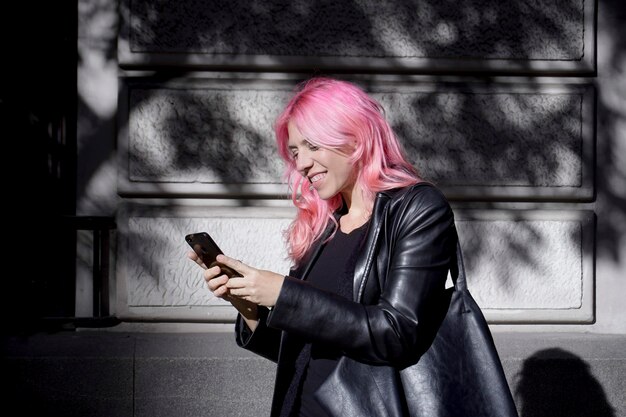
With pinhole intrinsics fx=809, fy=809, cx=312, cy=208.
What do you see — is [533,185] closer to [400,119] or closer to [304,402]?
[400,119]

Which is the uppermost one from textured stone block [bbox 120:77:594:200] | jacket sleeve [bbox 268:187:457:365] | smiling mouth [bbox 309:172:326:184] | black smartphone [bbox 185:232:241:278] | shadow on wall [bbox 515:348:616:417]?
textured stone block [bbox 120:77:594:200]

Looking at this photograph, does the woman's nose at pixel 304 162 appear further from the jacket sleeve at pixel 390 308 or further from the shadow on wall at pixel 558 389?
the shadow on wall at pixel 558 389

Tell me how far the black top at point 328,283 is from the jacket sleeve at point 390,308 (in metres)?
0.19

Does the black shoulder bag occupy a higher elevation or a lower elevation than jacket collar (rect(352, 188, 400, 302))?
lower

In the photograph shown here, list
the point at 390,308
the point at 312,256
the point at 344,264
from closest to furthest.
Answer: the point at 390,308 < the point at 344,264 < the point at 312,256

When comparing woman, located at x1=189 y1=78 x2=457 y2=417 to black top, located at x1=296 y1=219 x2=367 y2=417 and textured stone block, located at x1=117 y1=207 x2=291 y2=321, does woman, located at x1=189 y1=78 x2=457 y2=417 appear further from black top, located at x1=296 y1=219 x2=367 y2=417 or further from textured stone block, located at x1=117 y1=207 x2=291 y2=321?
textured stone block, located at x1=117 y1=207 x2=291 y2=321

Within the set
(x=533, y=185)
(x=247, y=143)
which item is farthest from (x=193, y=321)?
(x=533, y=185)

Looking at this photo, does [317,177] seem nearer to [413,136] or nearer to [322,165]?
[322,165]

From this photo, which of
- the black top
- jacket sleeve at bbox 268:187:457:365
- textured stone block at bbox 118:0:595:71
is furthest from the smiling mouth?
textured stone block at bbox 118:0:595:71

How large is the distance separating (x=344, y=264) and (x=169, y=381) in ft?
6.34

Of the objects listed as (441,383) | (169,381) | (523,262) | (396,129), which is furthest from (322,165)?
(523,262)

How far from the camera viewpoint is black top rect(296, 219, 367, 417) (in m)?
2.19

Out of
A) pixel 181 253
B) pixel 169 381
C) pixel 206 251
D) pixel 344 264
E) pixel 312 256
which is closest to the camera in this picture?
pixel 206 251

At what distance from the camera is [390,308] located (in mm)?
1960
